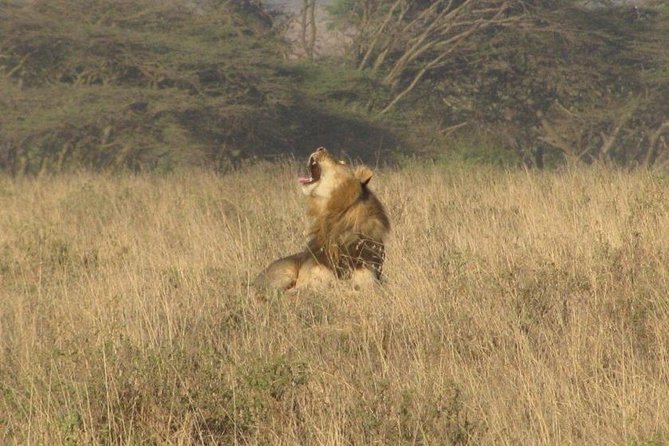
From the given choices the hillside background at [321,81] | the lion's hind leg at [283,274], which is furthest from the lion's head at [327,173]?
the hillside background at [321,81]

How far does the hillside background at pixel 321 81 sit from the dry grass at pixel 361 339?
34.6ft

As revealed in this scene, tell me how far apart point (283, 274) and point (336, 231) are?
1.33 feet

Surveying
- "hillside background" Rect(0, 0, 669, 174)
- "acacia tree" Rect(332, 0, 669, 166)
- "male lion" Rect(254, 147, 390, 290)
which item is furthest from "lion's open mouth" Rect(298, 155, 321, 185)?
"acacia tree" Rect(332, 0, 669, 166)

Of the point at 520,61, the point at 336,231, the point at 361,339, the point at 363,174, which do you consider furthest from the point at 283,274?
the point at 520,61

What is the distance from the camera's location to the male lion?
6480 mm

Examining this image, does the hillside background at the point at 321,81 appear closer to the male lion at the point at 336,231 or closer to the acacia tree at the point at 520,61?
the acacia tree at the point at 520,61

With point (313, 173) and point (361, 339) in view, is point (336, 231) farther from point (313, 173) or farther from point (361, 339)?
point (361, 339)

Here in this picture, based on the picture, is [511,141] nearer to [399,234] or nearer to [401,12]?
[401,12]

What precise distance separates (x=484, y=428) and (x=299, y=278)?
287 cm

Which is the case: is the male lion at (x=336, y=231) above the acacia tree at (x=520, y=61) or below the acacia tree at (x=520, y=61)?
above

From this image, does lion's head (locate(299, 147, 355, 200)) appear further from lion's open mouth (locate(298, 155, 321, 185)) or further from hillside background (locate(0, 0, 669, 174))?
hillside background (locate(0, 0, 669, 174))

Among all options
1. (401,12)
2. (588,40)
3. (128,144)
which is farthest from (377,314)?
(401,12)

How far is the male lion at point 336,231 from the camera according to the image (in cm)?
648

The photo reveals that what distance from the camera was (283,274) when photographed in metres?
6.71
